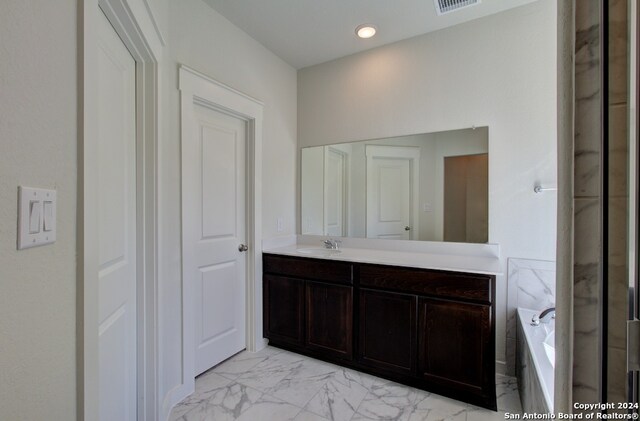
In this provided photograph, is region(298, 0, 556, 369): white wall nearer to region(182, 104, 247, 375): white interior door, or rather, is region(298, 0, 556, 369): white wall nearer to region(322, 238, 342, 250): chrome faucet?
region(322, 238, 342, 250): chrome faucet

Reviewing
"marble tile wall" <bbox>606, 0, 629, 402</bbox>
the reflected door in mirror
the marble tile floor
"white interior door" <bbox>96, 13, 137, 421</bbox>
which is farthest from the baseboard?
the reflected door in mirror

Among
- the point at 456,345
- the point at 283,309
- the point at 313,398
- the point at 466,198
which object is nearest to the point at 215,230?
the point at 283,309

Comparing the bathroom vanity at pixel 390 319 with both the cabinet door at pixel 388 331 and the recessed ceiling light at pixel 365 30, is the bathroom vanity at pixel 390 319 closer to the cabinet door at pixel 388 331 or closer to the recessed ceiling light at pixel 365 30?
the cabinet door at pixel 388 331

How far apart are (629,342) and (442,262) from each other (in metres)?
1.58

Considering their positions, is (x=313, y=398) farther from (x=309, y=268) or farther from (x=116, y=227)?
(x=116, y=227)

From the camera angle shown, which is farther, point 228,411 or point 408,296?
point 408,296

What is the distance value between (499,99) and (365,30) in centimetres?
118

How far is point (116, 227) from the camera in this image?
4.14 feet

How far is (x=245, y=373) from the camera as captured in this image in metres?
2.17

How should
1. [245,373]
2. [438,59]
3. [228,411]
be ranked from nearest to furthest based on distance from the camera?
[228,411] < [245,373] < [438,59]

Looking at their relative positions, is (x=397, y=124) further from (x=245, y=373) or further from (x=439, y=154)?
(x=245, y=373)
